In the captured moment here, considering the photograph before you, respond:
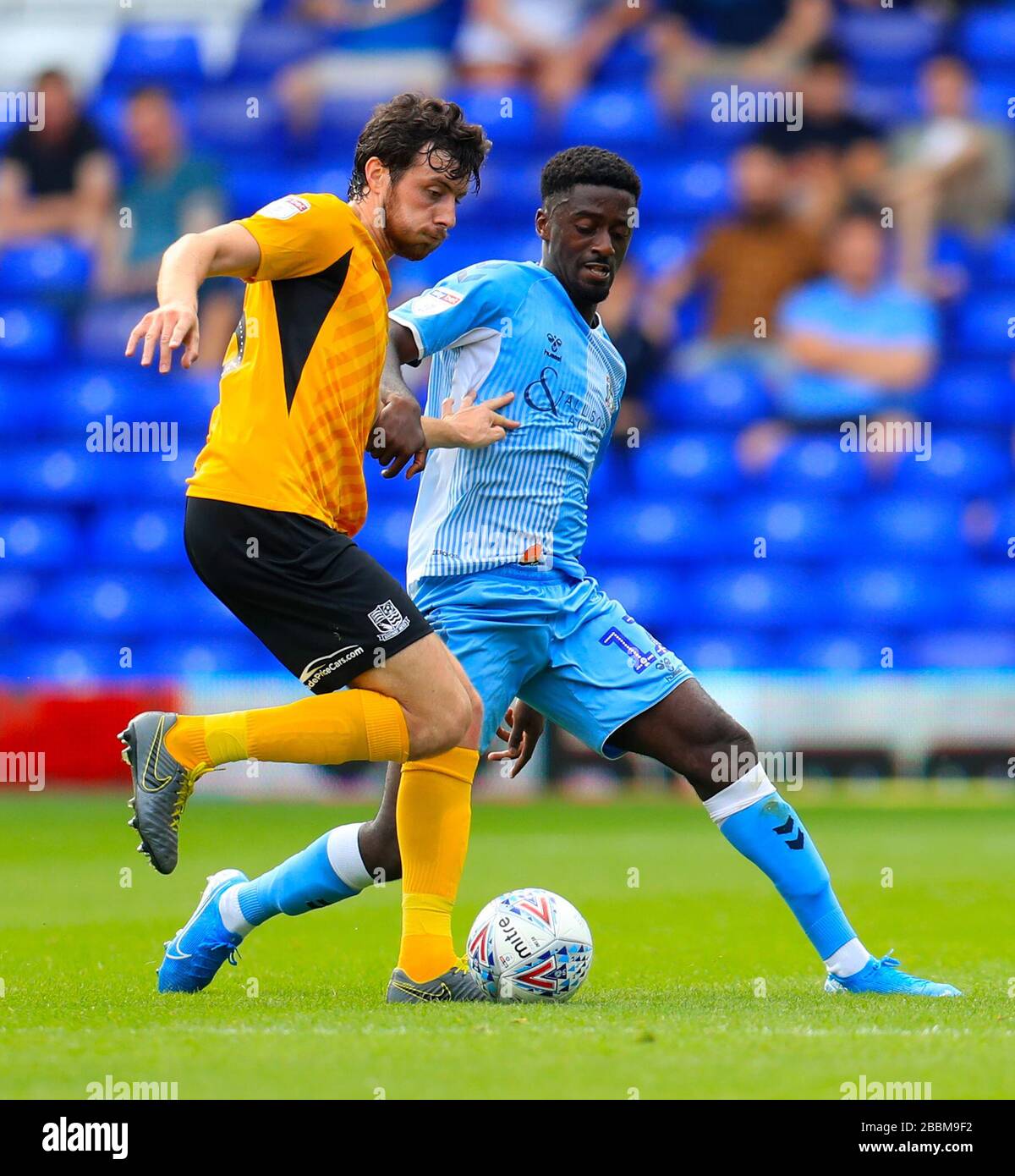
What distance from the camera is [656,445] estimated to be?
15867mm

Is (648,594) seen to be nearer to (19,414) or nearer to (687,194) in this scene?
(687,194)

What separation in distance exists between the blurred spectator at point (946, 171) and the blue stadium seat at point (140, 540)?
6.72m

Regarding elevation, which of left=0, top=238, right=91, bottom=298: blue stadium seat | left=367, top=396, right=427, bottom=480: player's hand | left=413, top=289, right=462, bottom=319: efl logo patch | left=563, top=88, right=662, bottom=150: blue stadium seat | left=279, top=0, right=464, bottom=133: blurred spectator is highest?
left=279, top=0, right=464, bottom=133: blurred spectator

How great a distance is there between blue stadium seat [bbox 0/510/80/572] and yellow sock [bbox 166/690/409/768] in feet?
37.6

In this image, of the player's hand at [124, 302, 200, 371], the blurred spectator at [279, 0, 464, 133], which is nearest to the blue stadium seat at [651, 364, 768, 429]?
the blurred spectator at [279, 0, 464, 133]

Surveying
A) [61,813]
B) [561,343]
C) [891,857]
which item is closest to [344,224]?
[561,343]

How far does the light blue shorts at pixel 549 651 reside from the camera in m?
5.21

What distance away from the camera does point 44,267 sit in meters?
16.8

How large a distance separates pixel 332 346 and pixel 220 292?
11603mm

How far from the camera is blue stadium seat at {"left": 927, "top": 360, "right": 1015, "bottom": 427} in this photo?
52.6 feet

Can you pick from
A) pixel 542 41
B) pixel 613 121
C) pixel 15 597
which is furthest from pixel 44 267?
pixel 613 121

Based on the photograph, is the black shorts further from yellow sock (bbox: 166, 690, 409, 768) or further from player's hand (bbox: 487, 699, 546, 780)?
player's hand (bbox: 487, 699, 546, 780)

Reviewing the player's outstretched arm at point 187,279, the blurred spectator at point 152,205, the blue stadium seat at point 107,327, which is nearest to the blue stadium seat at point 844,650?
the blurred spectator at point 152,205
